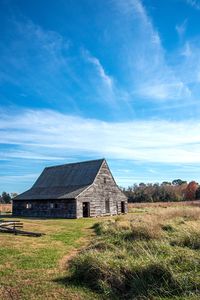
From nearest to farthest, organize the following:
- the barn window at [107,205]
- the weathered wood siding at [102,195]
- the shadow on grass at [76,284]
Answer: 1. the shadow on grass at [76,284]
2. the weathered wood siding at [102,195]
3. the barn window at [107,205]

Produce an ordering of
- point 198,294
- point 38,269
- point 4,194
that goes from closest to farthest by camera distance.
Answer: point 198,294 → point 38,269 → point 4,194

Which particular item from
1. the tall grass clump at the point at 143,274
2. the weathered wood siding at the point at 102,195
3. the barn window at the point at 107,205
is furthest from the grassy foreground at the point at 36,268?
the barn window at the point at 107,205

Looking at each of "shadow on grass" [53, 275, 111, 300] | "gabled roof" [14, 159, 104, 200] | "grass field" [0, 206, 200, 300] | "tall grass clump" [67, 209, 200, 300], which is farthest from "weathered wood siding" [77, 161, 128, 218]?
"shadow on grass" [53, 275, 111, 300]

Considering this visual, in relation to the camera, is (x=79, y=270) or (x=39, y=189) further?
(x=39, y=189)

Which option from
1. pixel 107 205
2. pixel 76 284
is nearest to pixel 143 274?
pixel 76 284

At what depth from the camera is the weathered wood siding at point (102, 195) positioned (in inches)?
1449

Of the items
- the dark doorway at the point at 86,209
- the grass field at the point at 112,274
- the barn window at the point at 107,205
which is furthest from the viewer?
the barn window at the point at 107,205

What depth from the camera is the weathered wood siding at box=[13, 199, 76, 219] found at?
35688 millimetres

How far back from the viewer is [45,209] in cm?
3856

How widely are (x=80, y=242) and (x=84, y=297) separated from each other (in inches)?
347

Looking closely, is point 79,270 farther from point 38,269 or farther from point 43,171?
point 43,171

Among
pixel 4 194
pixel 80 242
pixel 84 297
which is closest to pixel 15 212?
pixel 80 242

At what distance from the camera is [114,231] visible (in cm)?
1666

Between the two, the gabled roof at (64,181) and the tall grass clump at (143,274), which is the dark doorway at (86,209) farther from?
the tall grass clump at (143,274)
